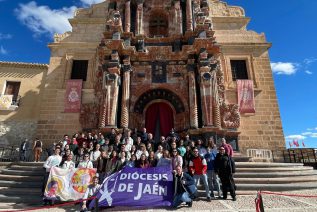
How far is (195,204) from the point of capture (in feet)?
19.7

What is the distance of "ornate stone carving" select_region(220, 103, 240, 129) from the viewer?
13.7m

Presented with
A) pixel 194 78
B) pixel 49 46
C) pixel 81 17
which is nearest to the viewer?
pixel 194 78

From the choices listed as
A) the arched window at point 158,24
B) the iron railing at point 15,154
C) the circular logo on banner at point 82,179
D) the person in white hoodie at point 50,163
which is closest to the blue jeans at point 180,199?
the circular logo on banner at point 82,179

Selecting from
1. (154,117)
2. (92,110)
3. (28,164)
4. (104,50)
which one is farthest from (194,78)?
(28,164)

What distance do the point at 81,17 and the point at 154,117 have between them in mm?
11674

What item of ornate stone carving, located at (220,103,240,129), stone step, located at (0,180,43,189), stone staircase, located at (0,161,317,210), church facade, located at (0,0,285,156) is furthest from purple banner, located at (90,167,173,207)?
ornate stone carving, located at (220,103,240,129)

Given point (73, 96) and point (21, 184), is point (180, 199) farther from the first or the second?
point (73, 96)

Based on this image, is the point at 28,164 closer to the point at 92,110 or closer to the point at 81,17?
the point at 92,110

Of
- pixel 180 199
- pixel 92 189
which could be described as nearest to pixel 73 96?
pixel 92 189

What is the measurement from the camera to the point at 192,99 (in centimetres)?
1332

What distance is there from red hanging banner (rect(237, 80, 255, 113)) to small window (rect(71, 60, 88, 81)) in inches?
464

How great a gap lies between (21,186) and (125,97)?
7239mm

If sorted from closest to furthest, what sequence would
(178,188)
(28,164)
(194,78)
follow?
(178,188), (28,164), (194,78)

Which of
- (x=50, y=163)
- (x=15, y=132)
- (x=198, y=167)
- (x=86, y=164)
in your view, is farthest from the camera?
(x=15, y=132)
